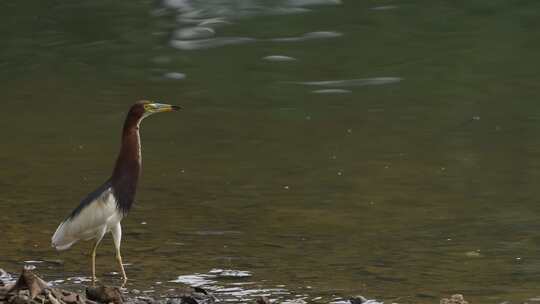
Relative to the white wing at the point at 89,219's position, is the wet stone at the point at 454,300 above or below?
below

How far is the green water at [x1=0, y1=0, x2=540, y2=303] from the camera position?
10586 mm

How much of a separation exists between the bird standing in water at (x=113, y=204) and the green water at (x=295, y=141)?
308 millimetres

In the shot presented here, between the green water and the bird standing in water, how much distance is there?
0.31 metres

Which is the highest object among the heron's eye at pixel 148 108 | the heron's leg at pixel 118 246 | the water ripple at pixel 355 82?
the heron's eye at pixel 148 108

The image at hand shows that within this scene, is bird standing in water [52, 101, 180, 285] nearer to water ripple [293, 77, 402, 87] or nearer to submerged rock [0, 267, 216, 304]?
submerged rock [0, 267, 216, 304]

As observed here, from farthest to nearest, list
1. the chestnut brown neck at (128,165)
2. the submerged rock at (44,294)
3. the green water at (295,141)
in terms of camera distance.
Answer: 1. the green water at (295,141)
2. the chestnut brown neck at (128,165)
3. the submerged rock at (44,294)

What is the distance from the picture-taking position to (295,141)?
15.4 metres

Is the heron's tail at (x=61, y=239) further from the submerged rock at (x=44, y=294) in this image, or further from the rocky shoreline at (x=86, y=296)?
the submerged rock at (x=44, y=294)

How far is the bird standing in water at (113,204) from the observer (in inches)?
394

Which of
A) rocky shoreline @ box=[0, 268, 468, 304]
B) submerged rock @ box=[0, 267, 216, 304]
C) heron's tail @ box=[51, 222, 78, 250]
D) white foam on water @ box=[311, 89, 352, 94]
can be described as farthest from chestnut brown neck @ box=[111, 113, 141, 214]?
white foam on water @ box=[311, 89, 352, 94]

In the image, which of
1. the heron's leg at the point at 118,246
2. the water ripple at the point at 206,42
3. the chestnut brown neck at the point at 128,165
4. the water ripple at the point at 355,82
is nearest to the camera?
the heron's leg at the point at 118,246

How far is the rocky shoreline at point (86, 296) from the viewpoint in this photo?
7.68m

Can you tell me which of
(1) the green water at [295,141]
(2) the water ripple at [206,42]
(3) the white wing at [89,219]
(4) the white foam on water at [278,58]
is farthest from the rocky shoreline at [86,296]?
(2) the water ripple at [206,42]

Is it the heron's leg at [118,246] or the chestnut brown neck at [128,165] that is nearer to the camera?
the heron's leg at [118,246]
